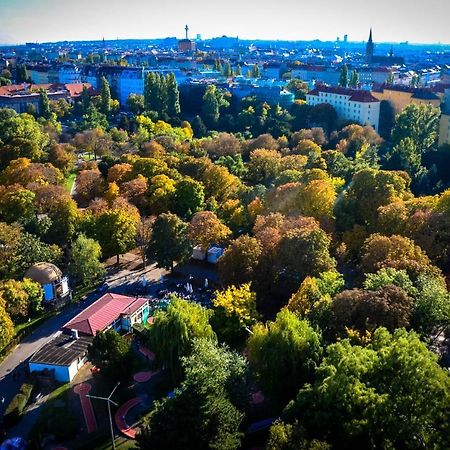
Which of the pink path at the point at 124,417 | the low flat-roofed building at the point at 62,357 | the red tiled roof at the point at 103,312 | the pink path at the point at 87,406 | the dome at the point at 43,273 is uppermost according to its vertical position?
the dome at the point at 43,273

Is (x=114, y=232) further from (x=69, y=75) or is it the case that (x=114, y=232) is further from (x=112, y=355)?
(x=69, y=75)

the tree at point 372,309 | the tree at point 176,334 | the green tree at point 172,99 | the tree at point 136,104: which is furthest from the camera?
the tree at point 136,104

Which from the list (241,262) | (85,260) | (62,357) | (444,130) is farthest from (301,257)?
(444,130)

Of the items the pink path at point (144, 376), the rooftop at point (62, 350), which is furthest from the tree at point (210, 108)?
the pink path at point (144, 376)

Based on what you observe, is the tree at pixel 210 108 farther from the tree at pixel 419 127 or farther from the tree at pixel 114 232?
the tree at pixel 114 232

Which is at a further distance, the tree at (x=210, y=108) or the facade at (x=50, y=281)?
the tree at (x=210, y=108)

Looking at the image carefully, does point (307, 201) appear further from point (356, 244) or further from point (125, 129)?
point (125, 129)
